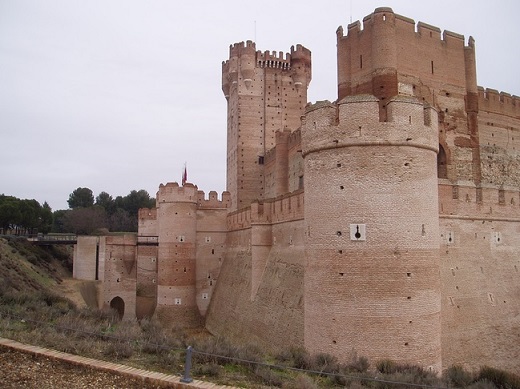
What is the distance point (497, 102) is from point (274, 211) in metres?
10.7

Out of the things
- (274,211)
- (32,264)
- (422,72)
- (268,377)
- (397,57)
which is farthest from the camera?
(32,264)

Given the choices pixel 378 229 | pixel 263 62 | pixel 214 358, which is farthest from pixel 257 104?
pixel 214 358

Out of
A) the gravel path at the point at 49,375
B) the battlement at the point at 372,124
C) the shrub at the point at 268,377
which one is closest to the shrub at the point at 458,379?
the shrub at the point at 268,377

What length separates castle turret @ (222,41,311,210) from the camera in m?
31.5

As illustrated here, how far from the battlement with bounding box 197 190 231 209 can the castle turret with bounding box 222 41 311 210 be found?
350 centimetres

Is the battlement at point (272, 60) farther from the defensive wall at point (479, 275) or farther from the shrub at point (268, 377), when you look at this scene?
the shrub at point (268, 377)

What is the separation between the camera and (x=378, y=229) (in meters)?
11.1

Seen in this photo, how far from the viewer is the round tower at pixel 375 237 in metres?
11.0

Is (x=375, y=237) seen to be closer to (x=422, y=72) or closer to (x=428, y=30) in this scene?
(x=422, y=72)

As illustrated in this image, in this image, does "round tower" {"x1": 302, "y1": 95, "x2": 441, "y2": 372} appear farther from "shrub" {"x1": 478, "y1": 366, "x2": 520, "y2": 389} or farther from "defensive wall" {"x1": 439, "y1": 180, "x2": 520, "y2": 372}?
"defensive wall" {"x1": 439, "y1": 180, "x2": 520, "y2": 372}

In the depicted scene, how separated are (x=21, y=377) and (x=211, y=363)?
9.95 feet

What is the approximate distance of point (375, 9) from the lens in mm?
16312

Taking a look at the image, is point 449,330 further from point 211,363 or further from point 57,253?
point 57,253

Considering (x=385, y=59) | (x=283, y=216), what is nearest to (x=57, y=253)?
(x=283, y=216)
